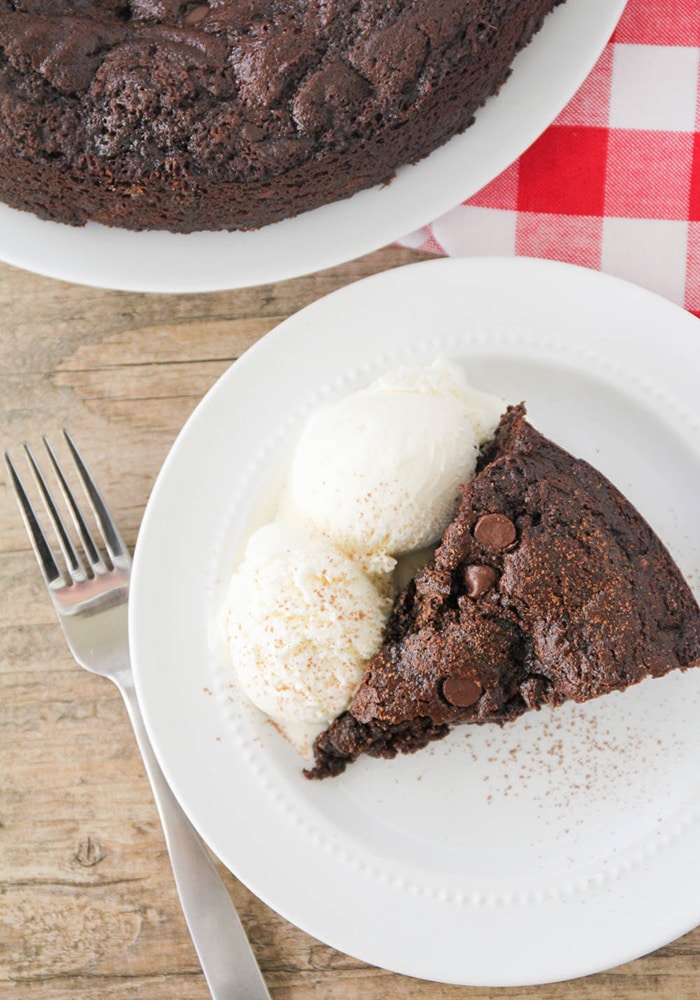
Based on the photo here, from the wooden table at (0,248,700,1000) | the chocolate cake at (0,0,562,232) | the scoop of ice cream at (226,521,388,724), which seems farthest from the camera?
the wooden table at (0,248,700,1000)

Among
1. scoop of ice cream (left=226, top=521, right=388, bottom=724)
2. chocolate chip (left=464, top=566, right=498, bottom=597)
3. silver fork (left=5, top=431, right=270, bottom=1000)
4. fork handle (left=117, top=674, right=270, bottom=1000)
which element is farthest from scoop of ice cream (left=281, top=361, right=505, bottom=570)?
fork handle (left=117, top=674, right=270, bottom=1000)

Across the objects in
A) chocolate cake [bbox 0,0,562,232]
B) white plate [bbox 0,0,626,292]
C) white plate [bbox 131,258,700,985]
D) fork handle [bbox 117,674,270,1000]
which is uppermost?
chocolate cake [bbox 0,0,562,232]

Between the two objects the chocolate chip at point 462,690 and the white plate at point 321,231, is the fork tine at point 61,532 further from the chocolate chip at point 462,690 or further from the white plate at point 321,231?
the chocolate chip at point 462,690

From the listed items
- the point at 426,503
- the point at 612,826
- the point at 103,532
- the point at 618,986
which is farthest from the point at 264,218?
the point at 618,986

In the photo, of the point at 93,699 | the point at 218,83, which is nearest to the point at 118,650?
the point at 93,699

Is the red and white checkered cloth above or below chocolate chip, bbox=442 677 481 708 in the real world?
above

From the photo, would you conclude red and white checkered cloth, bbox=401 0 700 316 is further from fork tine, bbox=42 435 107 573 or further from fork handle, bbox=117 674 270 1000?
fork handle, bbox=117 674 270 1000
